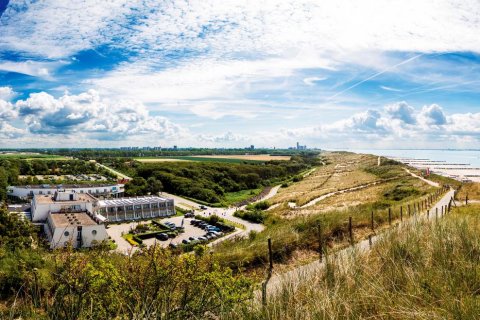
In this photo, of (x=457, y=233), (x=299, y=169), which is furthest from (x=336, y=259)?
(x=299, y=169)

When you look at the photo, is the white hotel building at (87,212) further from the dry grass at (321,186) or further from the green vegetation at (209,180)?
the dry grass at (321,186)

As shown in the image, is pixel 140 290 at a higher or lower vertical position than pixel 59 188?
higher

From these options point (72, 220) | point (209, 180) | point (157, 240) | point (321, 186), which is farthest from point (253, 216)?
point (209, 180)

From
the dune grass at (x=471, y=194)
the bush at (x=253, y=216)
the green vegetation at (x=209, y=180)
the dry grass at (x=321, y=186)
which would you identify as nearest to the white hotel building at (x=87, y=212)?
the bush at (x=253, y=216)

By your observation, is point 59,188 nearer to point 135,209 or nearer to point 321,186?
point 135,209

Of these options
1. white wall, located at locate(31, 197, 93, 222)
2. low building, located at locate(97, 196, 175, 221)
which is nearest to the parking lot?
low building, located at locate(97, 196, 175, 221)

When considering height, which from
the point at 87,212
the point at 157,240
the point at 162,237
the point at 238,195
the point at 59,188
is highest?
the point at 59,188
